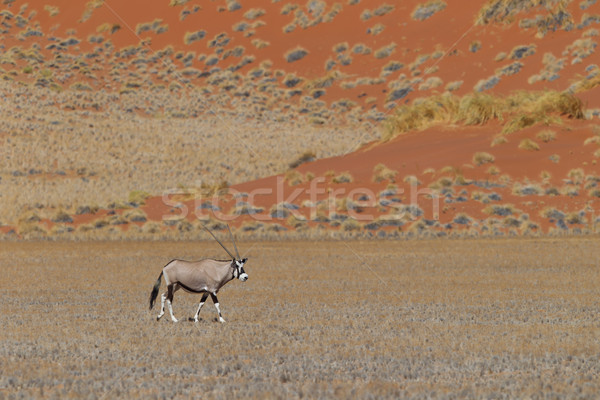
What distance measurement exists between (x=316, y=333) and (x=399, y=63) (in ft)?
212

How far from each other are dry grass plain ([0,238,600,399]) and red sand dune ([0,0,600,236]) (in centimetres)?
1276

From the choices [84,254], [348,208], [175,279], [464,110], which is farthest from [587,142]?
[175,279]

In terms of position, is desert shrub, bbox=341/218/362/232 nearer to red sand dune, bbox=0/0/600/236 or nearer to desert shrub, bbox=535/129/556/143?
red sand dune, bbox=0/0/600/236

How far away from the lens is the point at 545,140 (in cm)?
3903

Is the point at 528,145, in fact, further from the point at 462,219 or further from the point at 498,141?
the point at 462,219

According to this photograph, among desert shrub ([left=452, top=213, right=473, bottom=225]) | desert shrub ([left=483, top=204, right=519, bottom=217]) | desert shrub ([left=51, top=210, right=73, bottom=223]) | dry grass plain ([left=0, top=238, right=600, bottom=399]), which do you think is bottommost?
dry grass plain ([left=0, top=238, right=600, bottom=399])

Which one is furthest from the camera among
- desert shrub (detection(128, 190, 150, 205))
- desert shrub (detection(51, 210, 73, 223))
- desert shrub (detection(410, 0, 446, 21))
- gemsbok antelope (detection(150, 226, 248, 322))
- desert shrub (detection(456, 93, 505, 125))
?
desert shrub (detection(410, 0, 446, 21))

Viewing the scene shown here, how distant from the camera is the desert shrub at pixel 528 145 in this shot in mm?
38156

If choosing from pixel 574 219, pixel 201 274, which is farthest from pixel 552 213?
pixel 201 274

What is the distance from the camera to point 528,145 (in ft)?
125

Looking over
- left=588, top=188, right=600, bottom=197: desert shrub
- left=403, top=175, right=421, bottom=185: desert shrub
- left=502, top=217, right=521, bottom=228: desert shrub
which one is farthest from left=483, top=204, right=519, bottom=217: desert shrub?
left=403, top=175, right=421, bottom=185: desert shrub

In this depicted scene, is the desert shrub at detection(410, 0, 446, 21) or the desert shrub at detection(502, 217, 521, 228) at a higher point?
the desert shrub at detection(410, 0, 446, 21)

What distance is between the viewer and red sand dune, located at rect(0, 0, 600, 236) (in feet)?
114

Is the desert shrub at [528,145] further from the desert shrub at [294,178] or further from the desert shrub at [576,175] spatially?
the desert shrub at [294,178]
